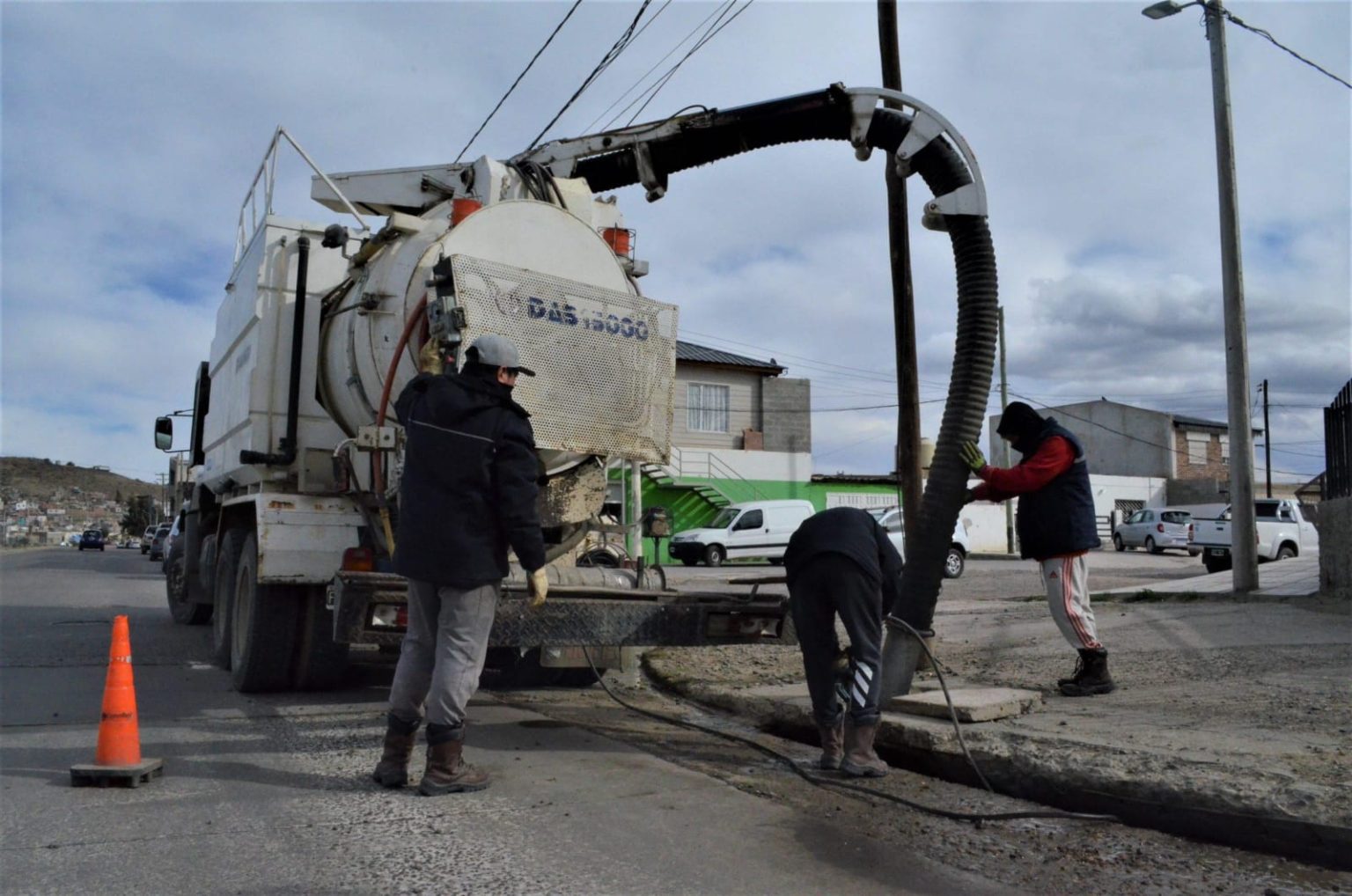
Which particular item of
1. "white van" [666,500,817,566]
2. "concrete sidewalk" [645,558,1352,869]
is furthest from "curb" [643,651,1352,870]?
"white van" [666,500,817,566]

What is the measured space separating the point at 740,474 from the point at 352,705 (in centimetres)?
3110

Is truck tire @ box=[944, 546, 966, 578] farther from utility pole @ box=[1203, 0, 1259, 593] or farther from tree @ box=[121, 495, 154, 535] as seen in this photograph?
tree @ box=[121, 495, 154, 535]

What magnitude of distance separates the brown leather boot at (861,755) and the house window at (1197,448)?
2218 inches

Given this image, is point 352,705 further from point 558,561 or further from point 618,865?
point 618,865

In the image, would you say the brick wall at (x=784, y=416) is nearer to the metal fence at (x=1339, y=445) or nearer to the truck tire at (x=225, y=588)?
the metal fence at (x=1339, y=445)

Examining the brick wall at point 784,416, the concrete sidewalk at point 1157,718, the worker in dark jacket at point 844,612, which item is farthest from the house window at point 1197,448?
the worker in dark jacket at point 844,612

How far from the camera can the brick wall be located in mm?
39281

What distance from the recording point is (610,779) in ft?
15.8

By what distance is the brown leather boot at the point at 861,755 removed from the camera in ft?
16.1

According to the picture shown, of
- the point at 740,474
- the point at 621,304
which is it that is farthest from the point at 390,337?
the point at 740,474

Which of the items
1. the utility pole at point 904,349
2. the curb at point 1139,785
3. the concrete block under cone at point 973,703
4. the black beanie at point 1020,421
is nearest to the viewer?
the curb at point 1139,785

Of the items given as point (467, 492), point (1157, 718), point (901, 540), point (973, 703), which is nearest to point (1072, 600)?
point (1157, 718)

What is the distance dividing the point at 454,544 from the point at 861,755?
2129 millimetres

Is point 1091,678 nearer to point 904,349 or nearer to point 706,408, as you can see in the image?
point 904,349
